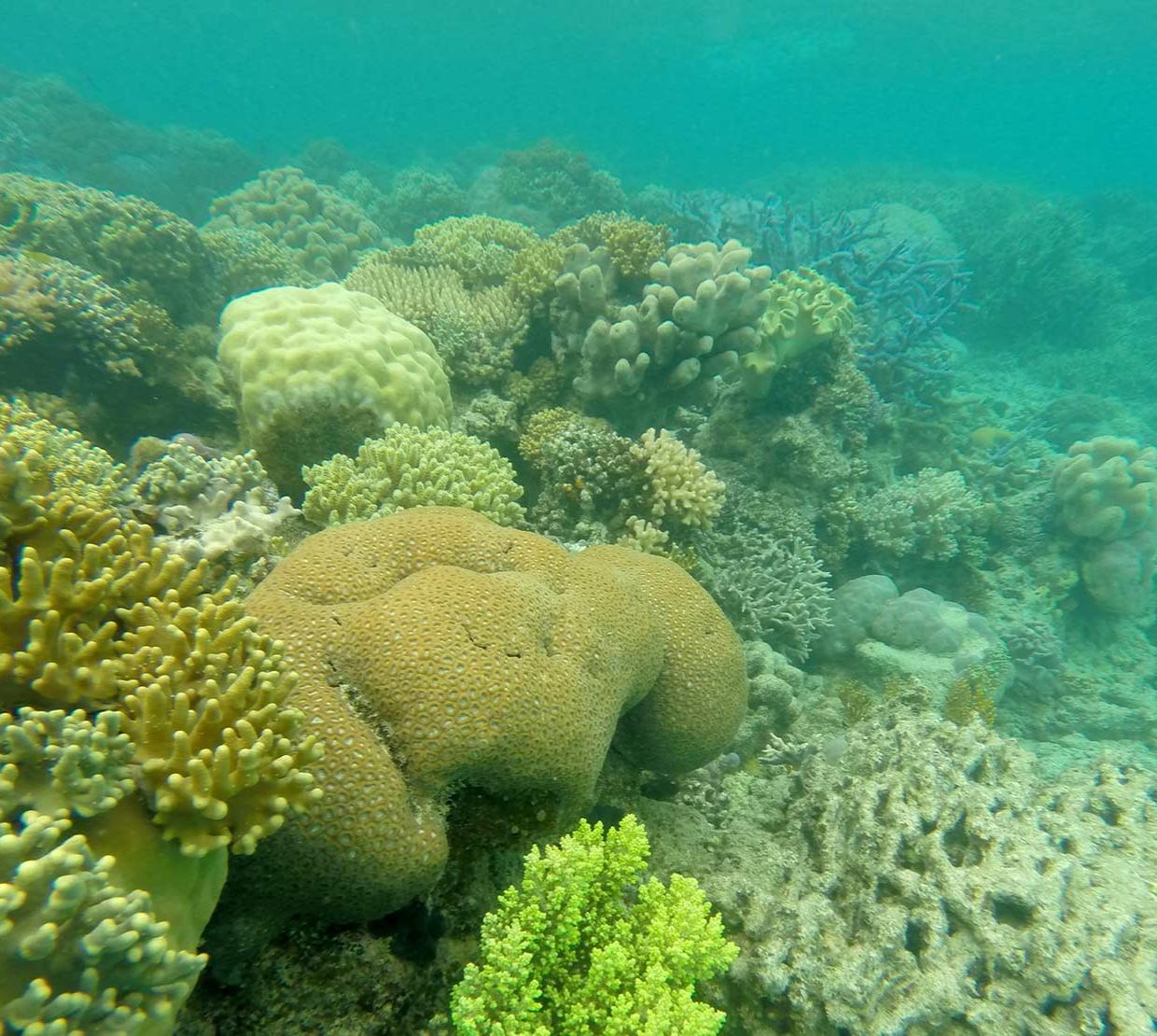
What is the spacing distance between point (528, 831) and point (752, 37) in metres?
96.6

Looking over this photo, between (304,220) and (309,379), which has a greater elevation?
(304,220)

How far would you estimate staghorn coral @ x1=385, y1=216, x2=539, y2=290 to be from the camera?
28.2 feet

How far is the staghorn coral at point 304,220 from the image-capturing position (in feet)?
45.5

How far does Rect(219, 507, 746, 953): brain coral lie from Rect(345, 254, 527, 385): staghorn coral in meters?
3.68

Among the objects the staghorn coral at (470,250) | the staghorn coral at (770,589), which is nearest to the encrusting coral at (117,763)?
the staghorn coral at (770,589)

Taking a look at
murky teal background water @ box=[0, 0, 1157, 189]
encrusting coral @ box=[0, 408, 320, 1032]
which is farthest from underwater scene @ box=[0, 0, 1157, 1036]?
murky teal background water @ box=[0, 0, 1157, 189]

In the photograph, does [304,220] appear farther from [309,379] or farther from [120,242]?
[309,379]

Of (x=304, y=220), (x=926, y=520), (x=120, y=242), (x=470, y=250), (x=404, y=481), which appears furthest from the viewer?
(x=304, y=220)

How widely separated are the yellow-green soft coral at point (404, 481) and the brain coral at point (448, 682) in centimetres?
81

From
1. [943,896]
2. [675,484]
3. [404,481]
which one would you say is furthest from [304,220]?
[943,896]

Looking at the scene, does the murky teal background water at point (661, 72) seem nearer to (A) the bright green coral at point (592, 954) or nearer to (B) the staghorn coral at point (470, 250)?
(B) the staghorn coral at point (470, 250)

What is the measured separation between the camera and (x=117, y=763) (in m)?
1.82

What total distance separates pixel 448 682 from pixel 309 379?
11.2 ft

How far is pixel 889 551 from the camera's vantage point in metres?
8.27
